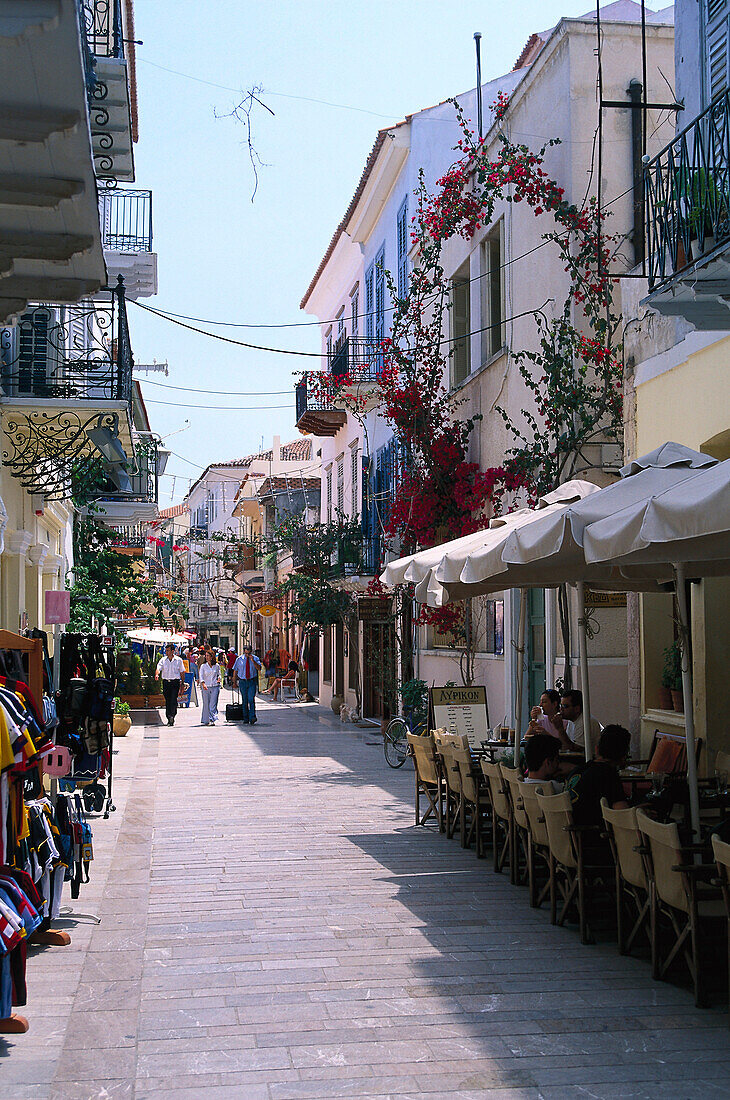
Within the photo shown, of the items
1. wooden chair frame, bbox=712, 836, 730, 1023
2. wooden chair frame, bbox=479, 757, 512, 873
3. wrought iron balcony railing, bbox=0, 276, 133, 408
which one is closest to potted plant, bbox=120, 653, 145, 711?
wrought iron balcony railing, bbox=0, 276, 133, 408

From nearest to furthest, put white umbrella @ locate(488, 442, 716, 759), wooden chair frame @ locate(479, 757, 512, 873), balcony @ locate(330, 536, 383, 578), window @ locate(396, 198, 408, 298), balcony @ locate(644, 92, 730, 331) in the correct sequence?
white umbrella @ locate(488, 442, 716, 759) < balcony @ locate(644, 92, 730, 331) < wooden chair frame @ locate(479, 757, 512, 873) < window @ locate(396, 198, 408, 298) < balcony @ locate(330, 536, 383, 578)

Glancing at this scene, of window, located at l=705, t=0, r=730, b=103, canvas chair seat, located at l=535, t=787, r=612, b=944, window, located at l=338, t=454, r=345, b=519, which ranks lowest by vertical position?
canvas chair seat, located at l=535, t=787, r=612, b=944

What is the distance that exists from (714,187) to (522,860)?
17.2 ft

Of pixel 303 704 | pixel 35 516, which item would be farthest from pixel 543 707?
pixel 303 704

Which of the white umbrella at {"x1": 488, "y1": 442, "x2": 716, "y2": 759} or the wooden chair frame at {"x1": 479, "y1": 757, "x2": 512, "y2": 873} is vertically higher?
the white umbrella at {"x1": 488, "y1": 442, "x2": 716, "y2": 759}

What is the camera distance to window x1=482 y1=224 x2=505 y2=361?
17156mm

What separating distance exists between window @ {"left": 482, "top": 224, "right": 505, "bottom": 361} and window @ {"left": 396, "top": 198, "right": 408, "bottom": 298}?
17.9ft

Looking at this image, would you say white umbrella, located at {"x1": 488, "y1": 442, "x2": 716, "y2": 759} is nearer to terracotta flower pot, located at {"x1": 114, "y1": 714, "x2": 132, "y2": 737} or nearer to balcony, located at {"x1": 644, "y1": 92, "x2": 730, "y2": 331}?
balcony, located at {"x1": 644, "y1": 92, "x2": 730, "y2": 331}

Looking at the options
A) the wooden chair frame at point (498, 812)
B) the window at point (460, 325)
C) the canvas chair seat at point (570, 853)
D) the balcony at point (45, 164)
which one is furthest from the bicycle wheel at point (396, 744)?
A: the balcony at point (45, 164)

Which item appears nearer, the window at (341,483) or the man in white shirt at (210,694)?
the man in white shirt at (210,694)

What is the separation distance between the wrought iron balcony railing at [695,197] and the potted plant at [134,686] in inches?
893

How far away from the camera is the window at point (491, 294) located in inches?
675

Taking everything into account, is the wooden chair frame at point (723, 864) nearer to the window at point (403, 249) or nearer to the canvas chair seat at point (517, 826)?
the canvas chair seat at point (517, 826)

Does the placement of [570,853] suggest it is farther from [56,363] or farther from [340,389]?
[340,389]
